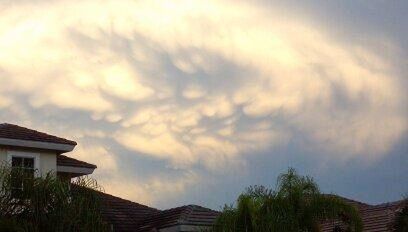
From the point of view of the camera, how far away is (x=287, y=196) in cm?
2458

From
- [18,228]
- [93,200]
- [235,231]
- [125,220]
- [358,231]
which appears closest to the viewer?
[18,228]

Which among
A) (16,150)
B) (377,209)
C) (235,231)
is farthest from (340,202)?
(16,150)

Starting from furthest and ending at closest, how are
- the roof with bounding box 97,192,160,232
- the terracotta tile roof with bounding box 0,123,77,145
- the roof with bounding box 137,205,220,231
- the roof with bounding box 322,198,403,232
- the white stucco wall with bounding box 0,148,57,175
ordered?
the roof with bounding box 97,192,160,232
the roof with bounding box 322,198,403,232
the terracotta tile roof with bounding box 0,123,77,145
the white stucco wall with bounding box 0,148,57,175
the roof with bounding box 137,205,220,231

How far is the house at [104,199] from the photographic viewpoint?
26469mm

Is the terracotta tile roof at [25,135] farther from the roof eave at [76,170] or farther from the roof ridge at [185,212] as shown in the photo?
the roof ridge at [185,212]

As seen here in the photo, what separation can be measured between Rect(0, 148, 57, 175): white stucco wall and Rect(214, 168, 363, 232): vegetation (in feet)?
23.8

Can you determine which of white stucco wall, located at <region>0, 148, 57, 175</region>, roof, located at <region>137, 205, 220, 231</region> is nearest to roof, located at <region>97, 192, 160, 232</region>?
roof, located at <region>137, 205, 220, 231</region>

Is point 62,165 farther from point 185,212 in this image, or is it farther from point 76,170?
point 185,212

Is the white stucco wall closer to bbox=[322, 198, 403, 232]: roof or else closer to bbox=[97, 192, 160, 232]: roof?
bbox=[97, 192, 160, 232]: roof

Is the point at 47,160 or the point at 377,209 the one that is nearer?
the point at 47,160

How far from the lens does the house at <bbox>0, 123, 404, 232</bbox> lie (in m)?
26.5

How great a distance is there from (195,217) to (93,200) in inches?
221

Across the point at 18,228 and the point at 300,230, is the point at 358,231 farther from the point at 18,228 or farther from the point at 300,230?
the point at 18,228

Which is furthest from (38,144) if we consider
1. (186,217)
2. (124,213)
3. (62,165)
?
(186,217)
